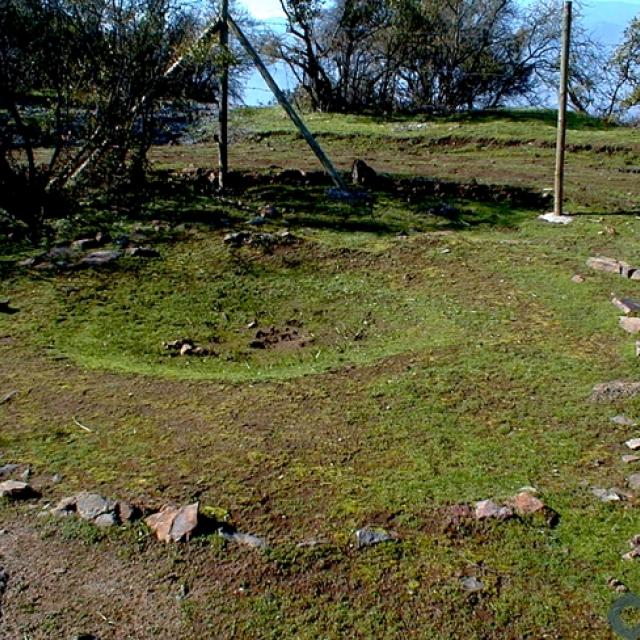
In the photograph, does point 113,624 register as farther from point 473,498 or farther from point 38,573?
point 473,498

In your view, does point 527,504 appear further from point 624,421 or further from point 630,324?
point 630,324

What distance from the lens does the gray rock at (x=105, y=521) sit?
124 inches

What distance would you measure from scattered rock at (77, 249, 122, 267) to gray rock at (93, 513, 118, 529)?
3.51 m

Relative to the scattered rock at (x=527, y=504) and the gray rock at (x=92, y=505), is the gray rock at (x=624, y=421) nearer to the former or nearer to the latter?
the scattered rock at (x=527, y=504)

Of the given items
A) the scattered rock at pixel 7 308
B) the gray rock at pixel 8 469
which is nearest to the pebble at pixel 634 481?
the gray rock at pixel 8 469

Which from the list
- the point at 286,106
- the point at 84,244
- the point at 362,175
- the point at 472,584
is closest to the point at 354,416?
the point at 472,584

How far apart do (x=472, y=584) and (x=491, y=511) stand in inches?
17.2

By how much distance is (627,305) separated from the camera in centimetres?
545

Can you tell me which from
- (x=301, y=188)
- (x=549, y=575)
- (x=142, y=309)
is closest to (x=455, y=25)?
(x=301, y=188)

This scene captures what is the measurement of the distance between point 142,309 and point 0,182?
3155 mm

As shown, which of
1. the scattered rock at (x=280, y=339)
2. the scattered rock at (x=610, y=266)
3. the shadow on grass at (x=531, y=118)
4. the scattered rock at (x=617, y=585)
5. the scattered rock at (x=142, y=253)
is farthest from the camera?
the shadow on grass at (x=531, y=118)

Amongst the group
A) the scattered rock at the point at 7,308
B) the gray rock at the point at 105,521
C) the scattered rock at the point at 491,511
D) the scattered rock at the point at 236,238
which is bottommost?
the gray rock at the point at 105,521

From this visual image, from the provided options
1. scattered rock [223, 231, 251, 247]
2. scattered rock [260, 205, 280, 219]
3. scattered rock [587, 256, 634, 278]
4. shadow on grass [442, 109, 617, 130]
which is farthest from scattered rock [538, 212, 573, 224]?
shadow on grass [442, 109, 617, 130]

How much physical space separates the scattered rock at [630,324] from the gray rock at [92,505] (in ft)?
10.9
